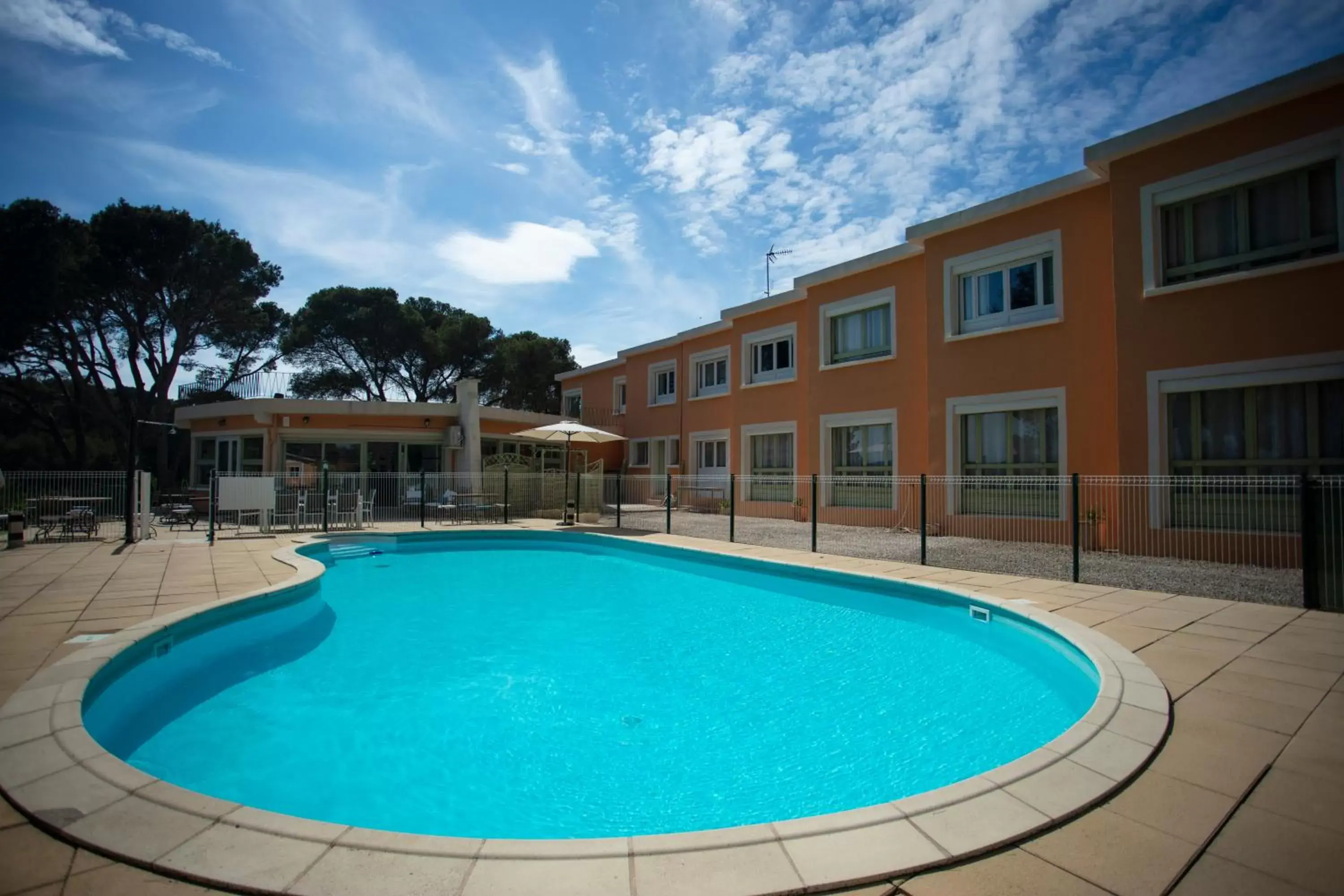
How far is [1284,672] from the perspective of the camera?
4.34 m

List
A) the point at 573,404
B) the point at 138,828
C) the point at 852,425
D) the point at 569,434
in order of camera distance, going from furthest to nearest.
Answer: the point at 573,404 < the point at 569,434 < the point at 852,425 < the point at 138,828

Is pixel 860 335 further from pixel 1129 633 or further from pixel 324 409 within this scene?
pixel 324 409

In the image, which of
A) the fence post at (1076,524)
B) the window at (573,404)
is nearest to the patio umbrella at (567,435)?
the window at (573,404)

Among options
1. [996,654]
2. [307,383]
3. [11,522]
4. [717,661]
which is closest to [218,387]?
[307,383]

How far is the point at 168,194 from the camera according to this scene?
901 centimetres

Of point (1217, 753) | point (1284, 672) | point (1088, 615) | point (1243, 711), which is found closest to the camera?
point (1217, 753)

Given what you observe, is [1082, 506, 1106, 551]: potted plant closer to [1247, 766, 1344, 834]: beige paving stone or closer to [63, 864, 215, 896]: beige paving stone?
[1247, 766, 1344, 834]: beige paving stone

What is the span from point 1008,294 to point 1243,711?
32.8 feet

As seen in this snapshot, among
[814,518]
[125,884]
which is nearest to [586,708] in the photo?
[125,884]

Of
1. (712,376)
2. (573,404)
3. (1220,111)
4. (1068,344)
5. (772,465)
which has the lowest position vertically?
(772,465)

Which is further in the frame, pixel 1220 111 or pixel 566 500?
pixel 566 500

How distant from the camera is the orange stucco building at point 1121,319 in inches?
334

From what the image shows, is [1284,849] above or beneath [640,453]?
beneath

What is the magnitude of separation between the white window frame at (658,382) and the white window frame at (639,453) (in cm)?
147
